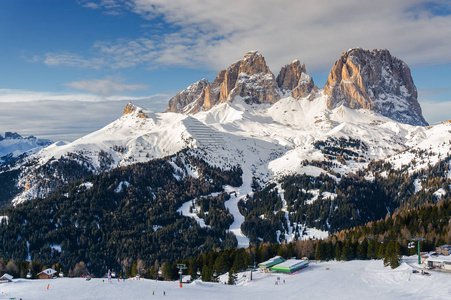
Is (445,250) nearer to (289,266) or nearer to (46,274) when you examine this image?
(289,266)

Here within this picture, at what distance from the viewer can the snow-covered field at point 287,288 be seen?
9025 centimetres

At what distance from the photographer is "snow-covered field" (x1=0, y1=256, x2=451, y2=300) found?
9025cm

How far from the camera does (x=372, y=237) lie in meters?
156

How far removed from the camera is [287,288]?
102 meters

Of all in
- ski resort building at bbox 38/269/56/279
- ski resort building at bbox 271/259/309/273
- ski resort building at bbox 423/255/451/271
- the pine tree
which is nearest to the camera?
ski resort building at bbox 423/255/451/271

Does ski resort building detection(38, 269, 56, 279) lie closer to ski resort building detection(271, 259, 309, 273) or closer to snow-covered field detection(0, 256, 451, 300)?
snow-covered field detection(0, 256, 451, 300)

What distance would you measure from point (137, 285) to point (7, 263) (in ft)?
241

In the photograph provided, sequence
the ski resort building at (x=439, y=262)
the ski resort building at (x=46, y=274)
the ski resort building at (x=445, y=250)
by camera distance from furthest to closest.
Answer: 1. the ski resort building at (x=46, y=274)
2. the ski resort building at (x=445, y=250)
3. the ski resort building at (x=439, y=262)

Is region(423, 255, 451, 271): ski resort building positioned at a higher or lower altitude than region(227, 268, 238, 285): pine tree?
higher

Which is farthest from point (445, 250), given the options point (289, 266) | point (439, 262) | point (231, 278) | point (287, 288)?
point (231, 278)

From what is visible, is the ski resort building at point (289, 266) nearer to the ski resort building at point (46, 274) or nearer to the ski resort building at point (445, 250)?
the ski resort building at point (445, 250)

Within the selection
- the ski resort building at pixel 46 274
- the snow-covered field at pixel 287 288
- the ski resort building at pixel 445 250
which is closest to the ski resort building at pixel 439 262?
the snow-covered field at pixel 287 288

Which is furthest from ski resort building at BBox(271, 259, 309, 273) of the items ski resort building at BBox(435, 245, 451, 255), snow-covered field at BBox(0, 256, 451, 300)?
ski resort building at BBox(435, 245, 451, 255)

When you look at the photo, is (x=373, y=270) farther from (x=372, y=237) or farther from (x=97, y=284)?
(x=97, y=284)
